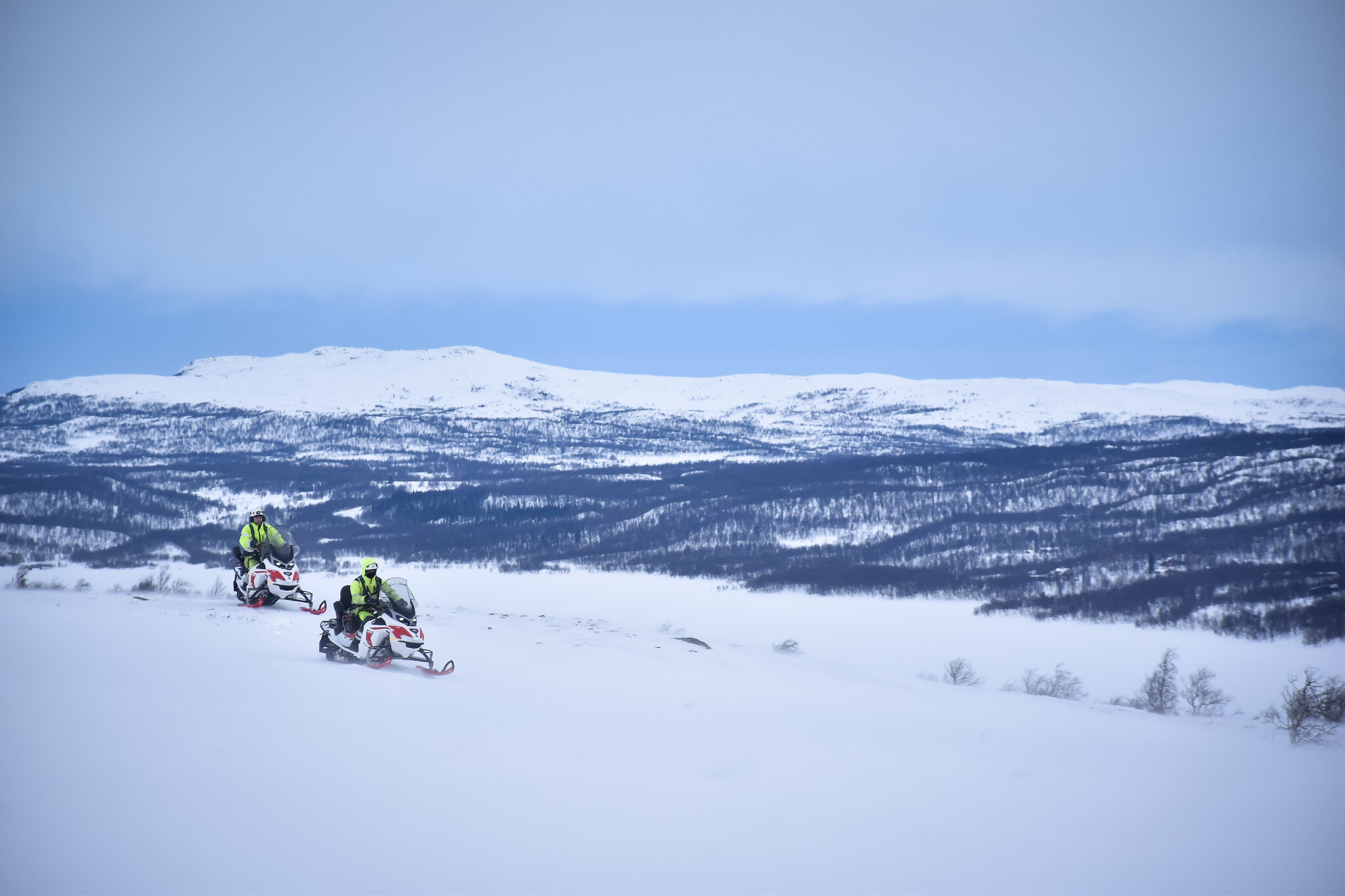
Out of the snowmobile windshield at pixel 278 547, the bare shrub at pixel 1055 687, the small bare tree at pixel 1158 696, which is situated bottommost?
the bare shrub at pixel 1055 687

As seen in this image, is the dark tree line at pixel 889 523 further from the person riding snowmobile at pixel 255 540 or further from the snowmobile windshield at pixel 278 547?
the person riding snowmobile at pixel 255 540

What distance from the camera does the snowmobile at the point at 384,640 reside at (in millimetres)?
15828

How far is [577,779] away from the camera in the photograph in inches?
402

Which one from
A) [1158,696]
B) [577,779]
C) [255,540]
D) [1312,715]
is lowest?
[1158,696]

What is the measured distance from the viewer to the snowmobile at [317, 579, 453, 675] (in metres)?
15.8

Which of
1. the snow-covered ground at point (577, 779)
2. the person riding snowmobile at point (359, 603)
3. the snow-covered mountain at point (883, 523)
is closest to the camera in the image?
the snow-covered ground at point (577, 779)

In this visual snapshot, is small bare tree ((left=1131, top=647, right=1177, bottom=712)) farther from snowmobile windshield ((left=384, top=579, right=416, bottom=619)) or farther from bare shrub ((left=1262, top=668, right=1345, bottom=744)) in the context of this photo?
snowmobile windshield ((left=384, top=579, right=416, bottom=619))

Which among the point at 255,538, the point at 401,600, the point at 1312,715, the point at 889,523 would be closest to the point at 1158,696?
the point at 1312,715

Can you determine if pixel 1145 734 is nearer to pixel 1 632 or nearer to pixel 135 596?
pixel 1 632

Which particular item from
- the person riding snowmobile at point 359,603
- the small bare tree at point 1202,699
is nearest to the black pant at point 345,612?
the person riding snowmobile at point 359,603

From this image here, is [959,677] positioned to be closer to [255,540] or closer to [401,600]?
[401,600]

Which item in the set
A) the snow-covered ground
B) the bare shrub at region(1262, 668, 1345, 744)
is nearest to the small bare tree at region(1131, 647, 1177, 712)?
the bare shrub at region(1262, 668, 1345, 744)

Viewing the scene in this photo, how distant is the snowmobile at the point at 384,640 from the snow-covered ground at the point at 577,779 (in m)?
0.48

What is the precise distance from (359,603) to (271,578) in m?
7.58
